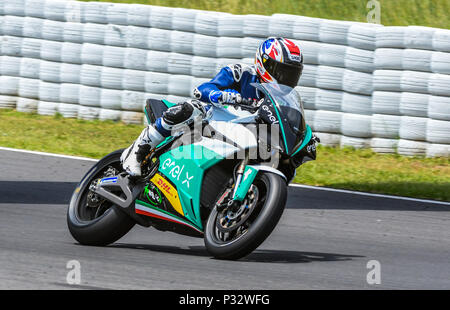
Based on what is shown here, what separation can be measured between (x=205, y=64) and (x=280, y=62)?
20.2ft

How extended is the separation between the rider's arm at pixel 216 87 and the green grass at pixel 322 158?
395 cm

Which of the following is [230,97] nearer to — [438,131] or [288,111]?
[288,111]

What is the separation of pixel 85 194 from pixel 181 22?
19.6ft

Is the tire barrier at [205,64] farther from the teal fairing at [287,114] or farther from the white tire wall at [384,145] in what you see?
the teal fairing at [287,114]

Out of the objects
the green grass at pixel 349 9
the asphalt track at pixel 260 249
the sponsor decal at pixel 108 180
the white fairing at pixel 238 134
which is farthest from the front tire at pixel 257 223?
the green grass at pixel 349 9

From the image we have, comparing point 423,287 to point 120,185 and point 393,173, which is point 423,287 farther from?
point 393,173

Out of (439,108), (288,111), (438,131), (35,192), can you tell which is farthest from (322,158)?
(288,111)

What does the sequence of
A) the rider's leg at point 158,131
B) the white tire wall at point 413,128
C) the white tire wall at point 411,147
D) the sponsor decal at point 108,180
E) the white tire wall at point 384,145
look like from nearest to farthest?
1. the rider's leg at point 158,131
2. the sponsor decal at point 108,180
3. the white tire wall at point 413,128
4. the white tire wall at point 411,147
5. the white tire wall at point 384,145

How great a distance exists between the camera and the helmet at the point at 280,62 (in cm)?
558

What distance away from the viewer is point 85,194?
20.6ft

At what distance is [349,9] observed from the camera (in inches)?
620

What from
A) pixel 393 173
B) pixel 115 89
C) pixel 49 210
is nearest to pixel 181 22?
pixel 115 89

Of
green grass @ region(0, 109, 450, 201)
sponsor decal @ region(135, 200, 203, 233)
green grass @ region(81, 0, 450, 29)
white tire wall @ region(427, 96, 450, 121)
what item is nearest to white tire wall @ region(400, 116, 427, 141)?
white tire wall @ region(427, 96, 450, 121)
